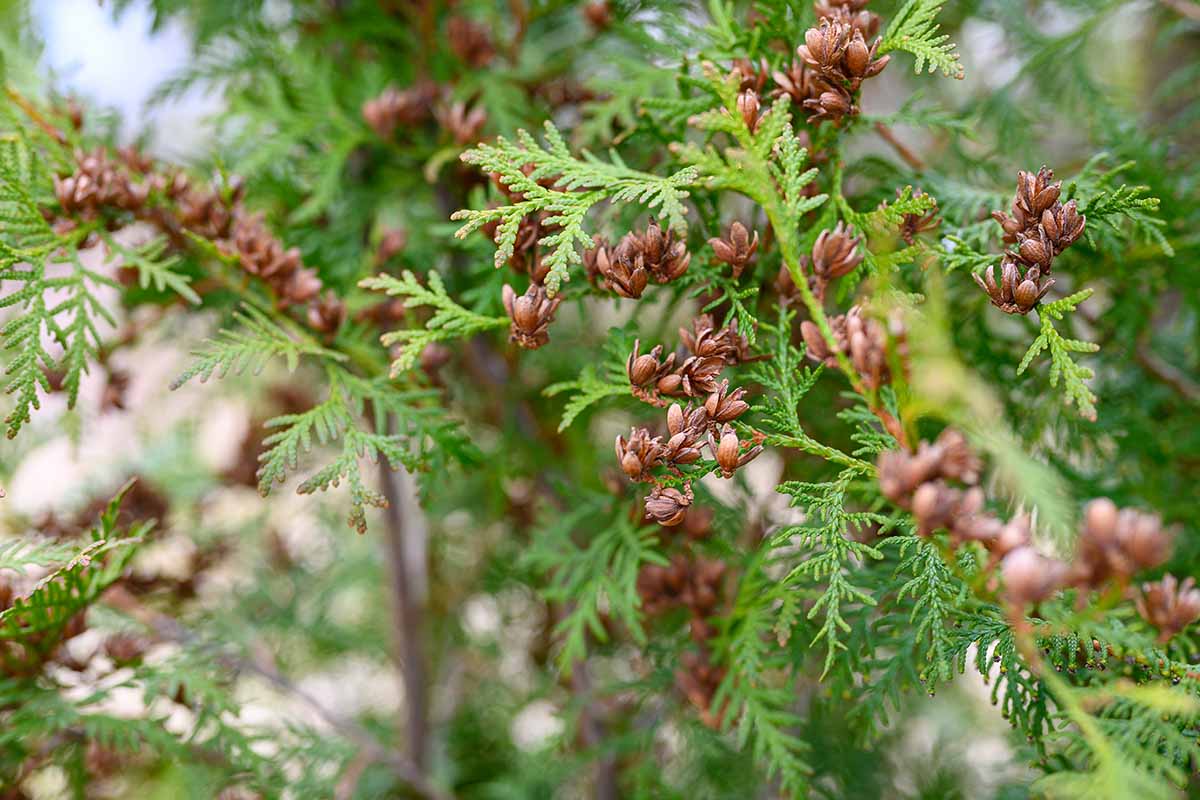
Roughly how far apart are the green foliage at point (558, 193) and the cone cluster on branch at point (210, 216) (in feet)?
0.55

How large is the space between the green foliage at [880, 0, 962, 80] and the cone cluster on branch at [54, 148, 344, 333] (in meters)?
0.35

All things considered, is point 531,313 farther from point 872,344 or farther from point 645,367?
point 872,344

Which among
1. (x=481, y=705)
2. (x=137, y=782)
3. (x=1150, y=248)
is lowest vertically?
(x=481, y=705)

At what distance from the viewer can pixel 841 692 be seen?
56cm

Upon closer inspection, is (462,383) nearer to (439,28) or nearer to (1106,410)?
(439,28)

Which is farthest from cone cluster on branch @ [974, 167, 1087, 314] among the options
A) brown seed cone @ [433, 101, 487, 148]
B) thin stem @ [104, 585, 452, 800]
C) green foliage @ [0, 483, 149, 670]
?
thin stem @ [104, 585, 452, 800]

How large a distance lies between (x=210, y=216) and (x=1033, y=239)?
467mm

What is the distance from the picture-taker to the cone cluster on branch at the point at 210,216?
56cm

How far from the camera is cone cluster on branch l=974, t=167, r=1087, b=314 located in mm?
448

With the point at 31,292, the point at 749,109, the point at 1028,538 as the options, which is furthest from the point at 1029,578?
the point at 31,292

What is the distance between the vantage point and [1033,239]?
0.45 m

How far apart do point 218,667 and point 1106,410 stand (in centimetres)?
70

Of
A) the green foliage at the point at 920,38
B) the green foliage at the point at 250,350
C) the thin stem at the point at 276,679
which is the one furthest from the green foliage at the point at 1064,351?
the thin stem at the point at 276,679

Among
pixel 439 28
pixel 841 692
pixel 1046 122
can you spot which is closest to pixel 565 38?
pixel 439 28
